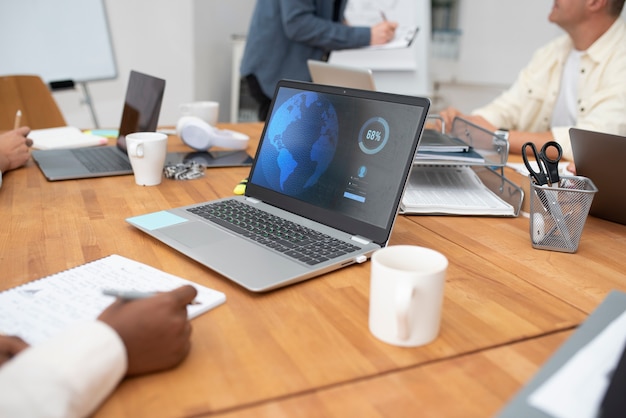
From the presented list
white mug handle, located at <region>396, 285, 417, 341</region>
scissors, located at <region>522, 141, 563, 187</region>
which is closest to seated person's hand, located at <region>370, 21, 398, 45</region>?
scissors, located at <region>522, 141, 563, 187</region>

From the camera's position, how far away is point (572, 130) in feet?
3.50

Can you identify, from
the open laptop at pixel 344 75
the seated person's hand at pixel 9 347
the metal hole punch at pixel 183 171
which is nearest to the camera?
the seated person's hand at pixel 9 347

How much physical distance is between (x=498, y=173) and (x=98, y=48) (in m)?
2.32

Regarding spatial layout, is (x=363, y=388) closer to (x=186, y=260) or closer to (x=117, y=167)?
(x=186, y=260)

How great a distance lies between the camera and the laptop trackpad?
0.86 meters

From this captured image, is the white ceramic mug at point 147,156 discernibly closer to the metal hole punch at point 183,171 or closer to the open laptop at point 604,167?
the metal hole punch at point 183,171

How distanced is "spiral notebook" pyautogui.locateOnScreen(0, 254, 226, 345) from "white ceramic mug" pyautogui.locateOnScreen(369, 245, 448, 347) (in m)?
0.21

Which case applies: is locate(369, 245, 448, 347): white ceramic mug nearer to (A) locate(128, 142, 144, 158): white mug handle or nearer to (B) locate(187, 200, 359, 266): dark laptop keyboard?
(B) locate(187, 200, 359, 266): dark laptop keyboard

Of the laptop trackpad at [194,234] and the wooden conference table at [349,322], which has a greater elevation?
the laptop trackpad at [194,234]

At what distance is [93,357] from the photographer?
1.68ft

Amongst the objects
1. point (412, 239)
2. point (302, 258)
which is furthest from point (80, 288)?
point (412, 239)

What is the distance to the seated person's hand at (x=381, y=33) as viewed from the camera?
2656 millimetres

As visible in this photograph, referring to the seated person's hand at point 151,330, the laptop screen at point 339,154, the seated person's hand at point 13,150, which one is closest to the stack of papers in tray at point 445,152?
the laptop screen at point 339,154

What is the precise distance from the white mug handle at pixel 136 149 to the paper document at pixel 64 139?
1.59ft
